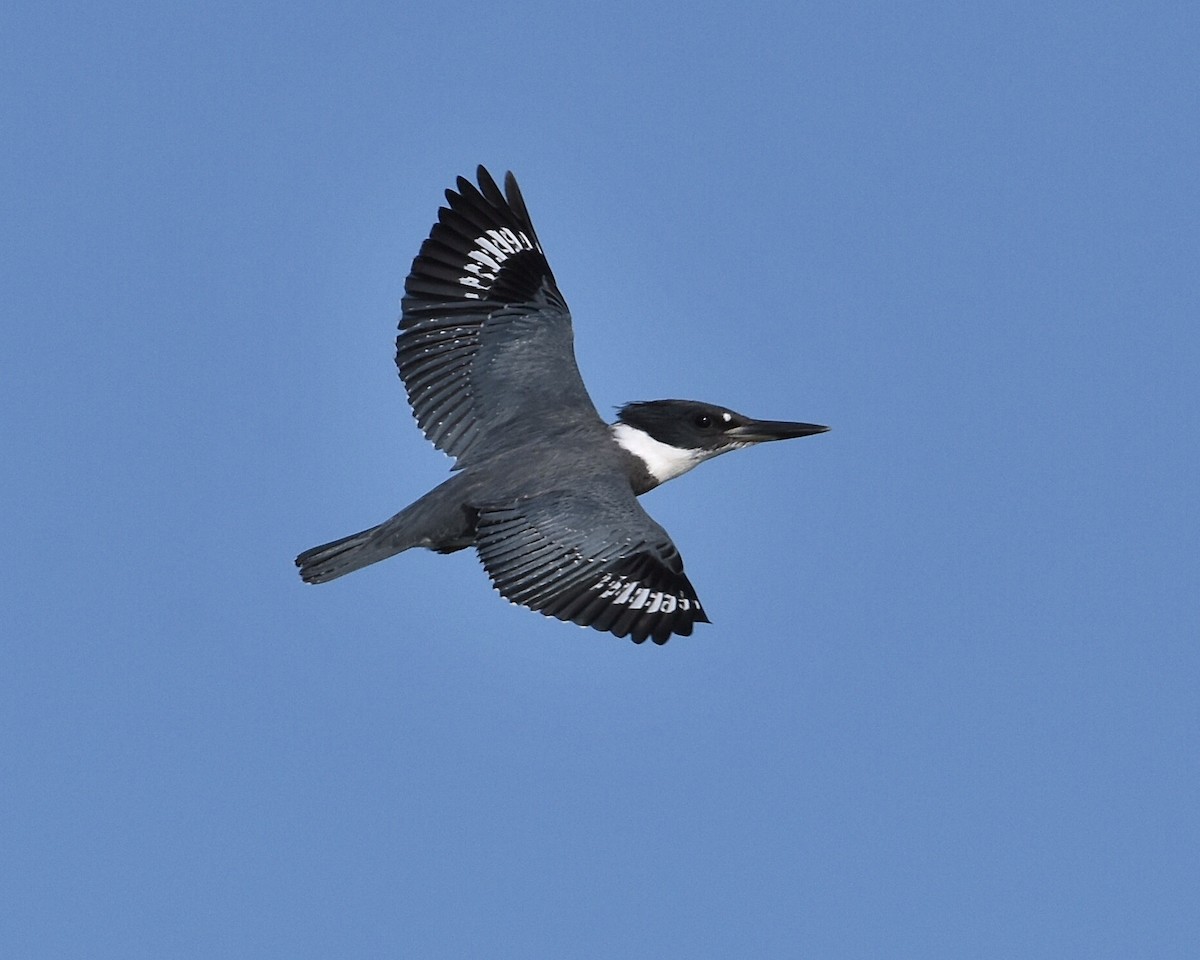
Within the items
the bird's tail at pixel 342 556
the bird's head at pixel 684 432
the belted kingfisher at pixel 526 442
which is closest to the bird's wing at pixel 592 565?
the belted kingfisher at pixel 526 442

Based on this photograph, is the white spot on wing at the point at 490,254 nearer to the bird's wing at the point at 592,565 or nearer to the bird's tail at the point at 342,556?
the bird's tail at the point at 342,556

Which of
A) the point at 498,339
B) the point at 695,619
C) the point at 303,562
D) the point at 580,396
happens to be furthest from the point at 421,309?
the point at 695,619

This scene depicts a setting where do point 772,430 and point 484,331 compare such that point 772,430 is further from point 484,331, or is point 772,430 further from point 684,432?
point 484,331

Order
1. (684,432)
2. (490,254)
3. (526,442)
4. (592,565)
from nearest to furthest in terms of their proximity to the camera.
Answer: (592,565) < (526,442) < (684,432) < (490,254)

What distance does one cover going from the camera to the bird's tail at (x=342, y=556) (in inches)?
425

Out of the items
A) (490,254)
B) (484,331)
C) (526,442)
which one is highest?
(490,254)

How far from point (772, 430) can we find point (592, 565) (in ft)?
7.26

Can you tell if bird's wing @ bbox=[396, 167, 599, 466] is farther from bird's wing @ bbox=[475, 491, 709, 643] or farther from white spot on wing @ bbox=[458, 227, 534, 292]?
bird's wing @ bbox=[475, 491, 709, 643]

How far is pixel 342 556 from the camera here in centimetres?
1087

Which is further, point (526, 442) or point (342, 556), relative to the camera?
point (526, 442)

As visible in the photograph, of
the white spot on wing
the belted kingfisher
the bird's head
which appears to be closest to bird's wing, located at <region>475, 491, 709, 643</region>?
the belted kingfisher

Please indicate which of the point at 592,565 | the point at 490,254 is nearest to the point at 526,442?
the point at 592,565

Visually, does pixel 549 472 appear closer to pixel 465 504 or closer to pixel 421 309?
pixel 465 504

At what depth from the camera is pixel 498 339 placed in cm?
1188
